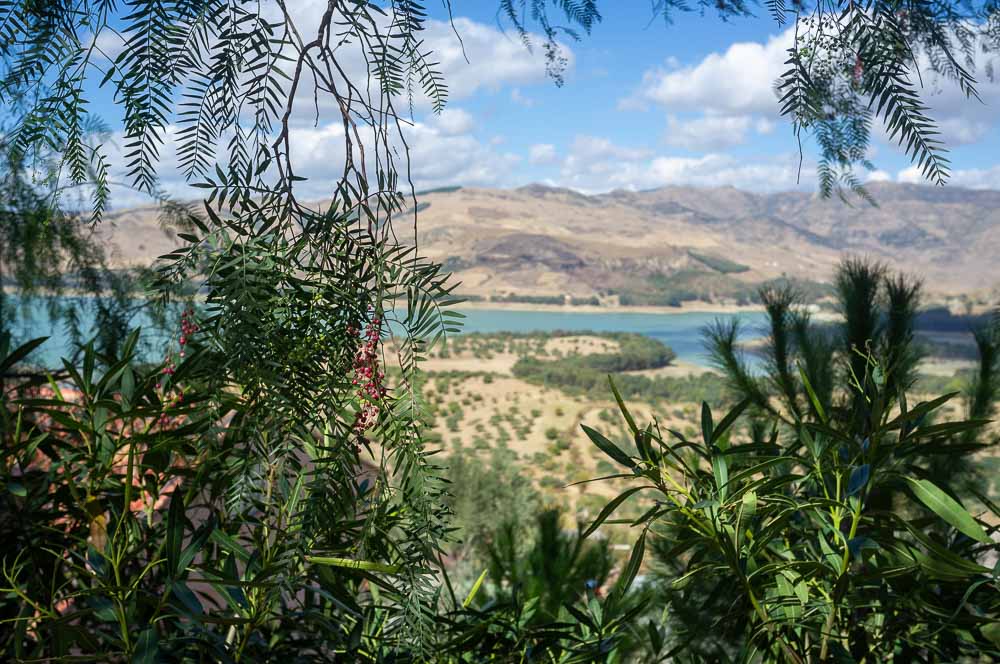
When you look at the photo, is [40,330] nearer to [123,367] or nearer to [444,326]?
[123,367]

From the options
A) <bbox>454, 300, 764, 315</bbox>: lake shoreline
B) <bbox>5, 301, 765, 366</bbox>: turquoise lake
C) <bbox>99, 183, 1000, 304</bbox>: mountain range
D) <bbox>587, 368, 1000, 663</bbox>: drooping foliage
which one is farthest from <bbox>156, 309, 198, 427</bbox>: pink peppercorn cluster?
<bbox>454, 300, 764, 315</bbox>: lake shoreline

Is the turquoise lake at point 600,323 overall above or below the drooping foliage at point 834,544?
below

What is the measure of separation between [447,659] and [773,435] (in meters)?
0.45

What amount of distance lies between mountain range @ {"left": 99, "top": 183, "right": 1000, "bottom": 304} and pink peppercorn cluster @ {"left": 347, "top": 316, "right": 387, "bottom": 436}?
48.5 m

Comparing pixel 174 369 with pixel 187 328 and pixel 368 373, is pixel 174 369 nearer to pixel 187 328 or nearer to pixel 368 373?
pixel 187 328

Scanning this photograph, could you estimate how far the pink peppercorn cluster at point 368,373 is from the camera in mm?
466

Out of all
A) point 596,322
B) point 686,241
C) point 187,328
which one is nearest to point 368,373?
point 187,328

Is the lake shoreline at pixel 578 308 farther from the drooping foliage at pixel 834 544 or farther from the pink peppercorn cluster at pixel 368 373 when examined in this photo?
the pink peppercorn cluster at pixel 368 373

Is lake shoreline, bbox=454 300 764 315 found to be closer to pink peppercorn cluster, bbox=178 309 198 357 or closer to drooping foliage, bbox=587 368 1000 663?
drooping foliage, bbox=587 368 1000 663

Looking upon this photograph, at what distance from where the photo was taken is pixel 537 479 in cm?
2252

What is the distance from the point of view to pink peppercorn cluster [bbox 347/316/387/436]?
47 centimetres

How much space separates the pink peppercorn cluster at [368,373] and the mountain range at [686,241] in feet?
159

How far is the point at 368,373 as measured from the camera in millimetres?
473

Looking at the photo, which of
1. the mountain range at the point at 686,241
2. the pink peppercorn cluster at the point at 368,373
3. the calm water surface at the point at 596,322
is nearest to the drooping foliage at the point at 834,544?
the pink peppercorn cluster at the point at 368,373
